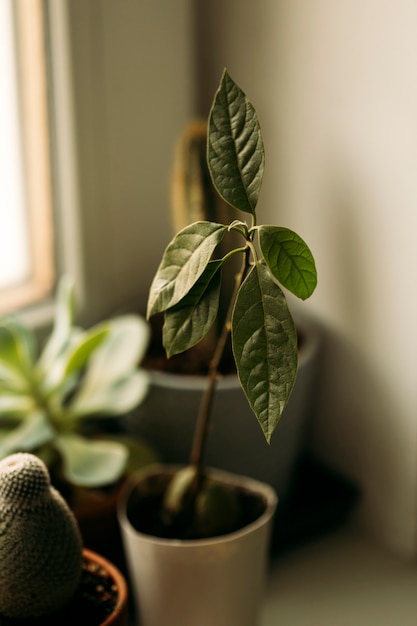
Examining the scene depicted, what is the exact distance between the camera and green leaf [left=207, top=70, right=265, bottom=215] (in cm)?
55

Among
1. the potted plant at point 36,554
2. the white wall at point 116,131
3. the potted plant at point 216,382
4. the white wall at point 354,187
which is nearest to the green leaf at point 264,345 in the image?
the potted plant at point 216,382

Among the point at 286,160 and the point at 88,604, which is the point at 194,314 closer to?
the point at 88,604

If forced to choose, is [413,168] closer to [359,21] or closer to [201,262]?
[359,21]

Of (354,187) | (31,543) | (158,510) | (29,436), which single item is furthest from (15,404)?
(354,187)

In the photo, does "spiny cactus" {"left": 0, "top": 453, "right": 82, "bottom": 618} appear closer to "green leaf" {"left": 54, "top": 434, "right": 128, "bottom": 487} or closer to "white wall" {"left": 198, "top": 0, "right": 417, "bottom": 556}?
"green leaf" {"left": 54, "top": 434, "right": 128, "bottom": 487}

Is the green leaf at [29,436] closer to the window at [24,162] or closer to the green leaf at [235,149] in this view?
the window at [24,162]

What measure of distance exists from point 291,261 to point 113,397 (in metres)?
0.36

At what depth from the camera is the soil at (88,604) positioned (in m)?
0.60

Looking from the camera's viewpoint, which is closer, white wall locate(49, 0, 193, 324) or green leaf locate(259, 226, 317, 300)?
green leaf locate(259, 226, 317, 300)

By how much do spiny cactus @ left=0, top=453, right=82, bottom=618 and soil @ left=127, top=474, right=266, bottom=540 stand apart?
16 cm

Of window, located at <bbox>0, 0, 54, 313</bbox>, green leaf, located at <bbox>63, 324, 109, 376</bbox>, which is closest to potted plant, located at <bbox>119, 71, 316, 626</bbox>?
green leaf, located at <bbox>63, 324, 109, 376</bbox>

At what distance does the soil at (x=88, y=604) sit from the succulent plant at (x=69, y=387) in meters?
0.13

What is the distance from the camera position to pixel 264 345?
521mm

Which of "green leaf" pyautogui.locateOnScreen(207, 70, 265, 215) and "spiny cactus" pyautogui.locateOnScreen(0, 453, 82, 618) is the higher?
"green leaf" pyautogui.locateOnScreen(207, 70, 265, 215)
